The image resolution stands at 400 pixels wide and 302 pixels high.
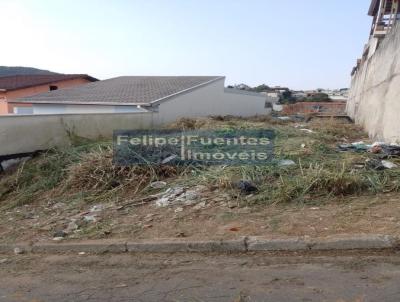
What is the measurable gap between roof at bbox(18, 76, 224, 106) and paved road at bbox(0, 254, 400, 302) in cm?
1205

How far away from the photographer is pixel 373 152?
759cm

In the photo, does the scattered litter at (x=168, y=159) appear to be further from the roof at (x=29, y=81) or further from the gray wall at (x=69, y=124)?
the roof at (x=29, y=81)

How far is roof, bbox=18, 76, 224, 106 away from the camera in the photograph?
17.3 meters

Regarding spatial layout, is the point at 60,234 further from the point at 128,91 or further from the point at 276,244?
the point at 128,91

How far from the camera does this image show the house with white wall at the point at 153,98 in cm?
1672

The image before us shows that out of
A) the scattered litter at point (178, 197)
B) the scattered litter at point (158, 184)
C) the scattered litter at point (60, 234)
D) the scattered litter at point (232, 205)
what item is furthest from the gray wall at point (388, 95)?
the scattered litter at point (60, 234)

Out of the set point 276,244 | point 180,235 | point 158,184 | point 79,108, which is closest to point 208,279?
point 276,244

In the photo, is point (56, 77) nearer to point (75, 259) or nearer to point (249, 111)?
point (249, 111)

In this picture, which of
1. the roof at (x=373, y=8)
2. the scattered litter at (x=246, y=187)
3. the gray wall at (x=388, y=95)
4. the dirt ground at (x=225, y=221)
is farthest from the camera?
the roof at (x=373, y=8)

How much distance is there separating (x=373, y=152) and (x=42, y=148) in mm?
7849

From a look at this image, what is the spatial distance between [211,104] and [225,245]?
17353mm

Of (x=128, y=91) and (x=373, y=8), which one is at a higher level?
(x=373, y=8)

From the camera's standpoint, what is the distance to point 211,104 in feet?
69.8

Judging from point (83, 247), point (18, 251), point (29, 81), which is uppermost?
point (29, 81)
